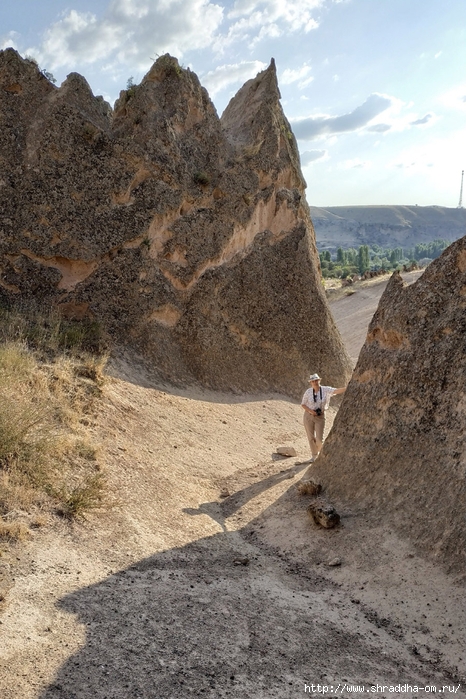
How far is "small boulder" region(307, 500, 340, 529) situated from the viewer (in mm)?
6270

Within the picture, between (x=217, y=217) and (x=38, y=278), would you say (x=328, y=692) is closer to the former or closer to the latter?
(x=38, y=278)

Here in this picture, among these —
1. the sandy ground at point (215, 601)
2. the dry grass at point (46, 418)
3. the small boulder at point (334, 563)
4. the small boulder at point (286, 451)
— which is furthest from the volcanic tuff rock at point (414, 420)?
the dry grass at point (46, 418)

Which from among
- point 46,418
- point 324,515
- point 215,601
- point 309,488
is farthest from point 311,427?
point 215,601

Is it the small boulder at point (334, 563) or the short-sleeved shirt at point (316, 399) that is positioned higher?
the short-sleeved shirt at point (316, 399)

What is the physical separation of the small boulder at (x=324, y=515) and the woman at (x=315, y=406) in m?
1.89

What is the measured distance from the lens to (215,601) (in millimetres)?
4934

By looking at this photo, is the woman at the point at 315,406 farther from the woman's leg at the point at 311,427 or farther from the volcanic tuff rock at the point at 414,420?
the volcanic tuff rock at the point at 414,420

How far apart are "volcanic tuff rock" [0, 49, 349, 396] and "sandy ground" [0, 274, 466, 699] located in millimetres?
3420

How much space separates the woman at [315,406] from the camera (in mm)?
8336

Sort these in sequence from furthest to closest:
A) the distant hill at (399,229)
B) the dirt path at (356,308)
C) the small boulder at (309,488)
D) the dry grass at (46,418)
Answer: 1. the distant hill at (399,229)
2. the dirt path at (356,308)
3. the small boulder at (309,488)
4. the dry grass at (46,418)

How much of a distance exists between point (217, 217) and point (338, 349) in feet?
13.7

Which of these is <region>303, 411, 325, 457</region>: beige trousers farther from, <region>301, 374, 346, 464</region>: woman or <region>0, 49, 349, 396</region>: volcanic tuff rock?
<region>0, 49, 349, 396</region>: volcanic tuff rock

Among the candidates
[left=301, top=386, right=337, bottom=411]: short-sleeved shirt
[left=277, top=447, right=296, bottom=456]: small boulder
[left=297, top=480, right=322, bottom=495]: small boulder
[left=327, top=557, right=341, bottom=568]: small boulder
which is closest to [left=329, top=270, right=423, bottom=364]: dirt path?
[left=277, top=447, right=296, bottom=456]: small boulder

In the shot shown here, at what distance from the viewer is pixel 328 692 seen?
12.7 ft
